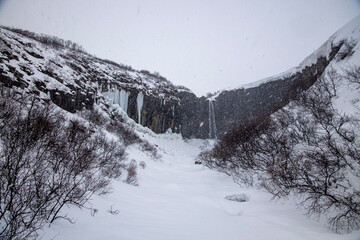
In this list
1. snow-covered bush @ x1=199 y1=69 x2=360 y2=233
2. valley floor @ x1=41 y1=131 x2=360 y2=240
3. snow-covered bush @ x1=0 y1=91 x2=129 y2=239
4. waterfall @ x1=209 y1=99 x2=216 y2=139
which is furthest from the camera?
waterfall @ x1=209 y1=99 x2=216 y2=139

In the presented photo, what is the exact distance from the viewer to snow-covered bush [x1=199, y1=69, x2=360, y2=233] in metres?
4.25

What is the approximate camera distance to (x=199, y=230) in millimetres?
3365

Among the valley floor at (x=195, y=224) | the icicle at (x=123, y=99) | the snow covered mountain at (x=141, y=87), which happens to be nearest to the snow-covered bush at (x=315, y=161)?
the valley floor at (x=195, y=224)

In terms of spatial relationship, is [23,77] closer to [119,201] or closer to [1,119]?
[1,119]

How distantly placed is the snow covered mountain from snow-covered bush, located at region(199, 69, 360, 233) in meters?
6.90

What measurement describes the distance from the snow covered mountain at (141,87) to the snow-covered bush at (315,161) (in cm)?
690

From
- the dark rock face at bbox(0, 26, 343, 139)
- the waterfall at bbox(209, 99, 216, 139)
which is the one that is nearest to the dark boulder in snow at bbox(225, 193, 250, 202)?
the dark rock face at bbox(0, 26, 343, 139)

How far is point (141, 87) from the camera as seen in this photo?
34.8 metres

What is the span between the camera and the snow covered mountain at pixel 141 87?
14648 mm

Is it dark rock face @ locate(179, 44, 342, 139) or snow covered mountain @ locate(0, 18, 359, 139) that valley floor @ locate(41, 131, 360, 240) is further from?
dark rock face @ locate(179, 44, 342, 139)

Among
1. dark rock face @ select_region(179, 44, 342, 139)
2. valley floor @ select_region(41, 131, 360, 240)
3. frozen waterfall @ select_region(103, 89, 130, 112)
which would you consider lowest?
valley floor @ select_region(41, 131, 360, 240)

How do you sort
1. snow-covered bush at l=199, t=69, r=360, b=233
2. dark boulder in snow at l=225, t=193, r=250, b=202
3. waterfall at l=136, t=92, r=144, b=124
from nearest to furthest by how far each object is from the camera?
snow-covered bush at l=199, t=69, r=360, b=233, dark boulder in snow at l=225, t=193, r=250, b=202, waterfall at l=136, t=92, r=144, b=124

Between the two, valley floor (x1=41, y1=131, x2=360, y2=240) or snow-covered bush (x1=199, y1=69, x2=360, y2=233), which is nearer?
valley floor (x1=41, y1=131, x2=360, y2=240)

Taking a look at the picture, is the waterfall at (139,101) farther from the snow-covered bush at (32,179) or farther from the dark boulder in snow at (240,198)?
the dark boulder in snow at (240,198)
